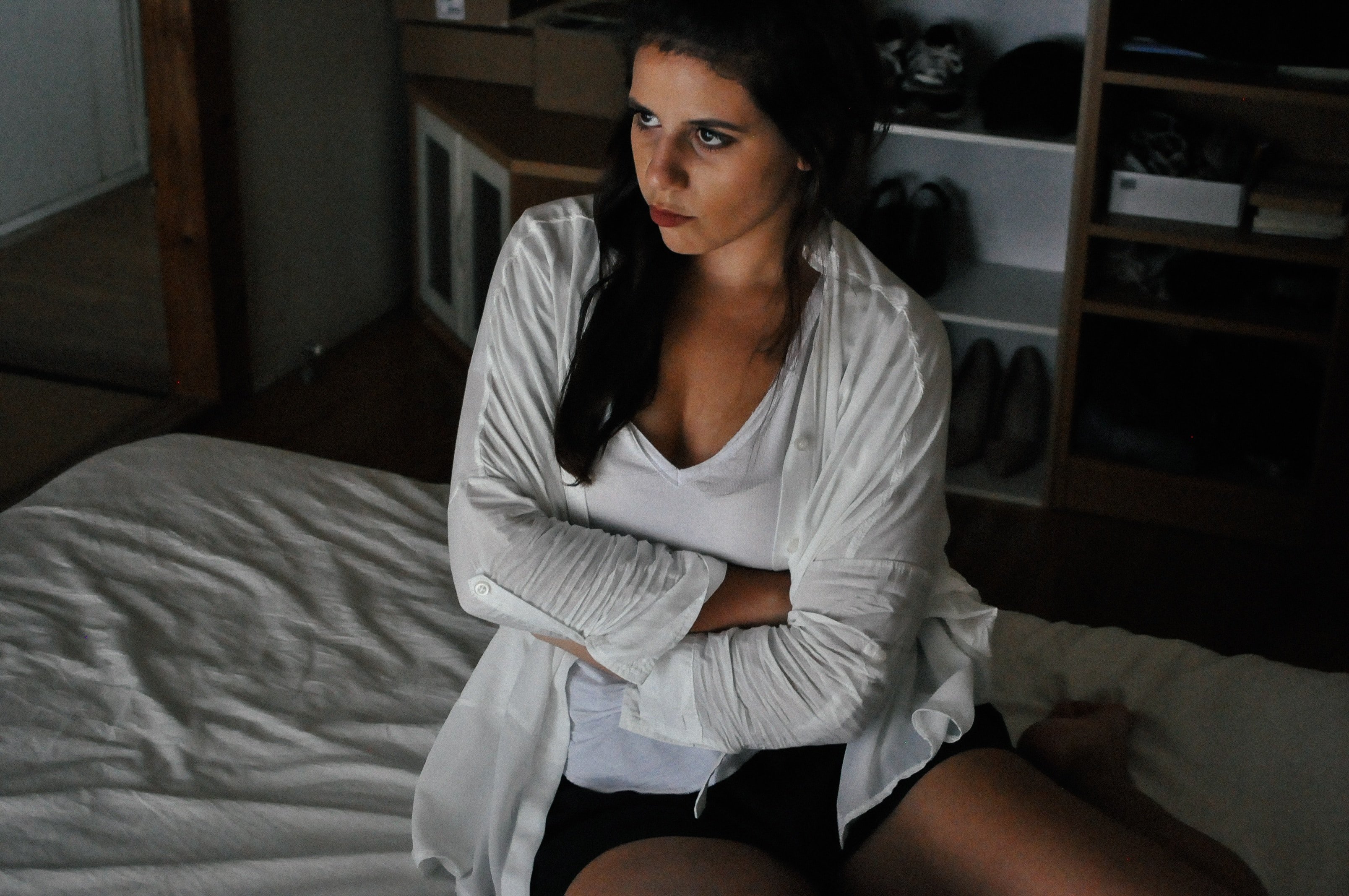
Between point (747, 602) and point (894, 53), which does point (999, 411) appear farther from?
point (747, 602)

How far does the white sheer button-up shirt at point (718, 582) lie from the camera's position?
1.30 m

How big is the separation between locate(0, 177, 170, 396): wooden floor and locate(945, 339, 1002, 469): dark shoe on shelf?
176 centimetres

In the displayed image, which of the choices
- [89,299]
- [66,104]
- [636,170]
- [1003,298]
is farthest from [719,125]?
[66,104]

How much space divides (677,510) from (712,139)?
35 cm

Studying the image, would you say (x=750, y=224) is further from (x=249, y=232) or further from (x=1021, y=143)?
(x=249, y=232)

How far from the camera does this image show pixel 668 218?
1271 millimetres

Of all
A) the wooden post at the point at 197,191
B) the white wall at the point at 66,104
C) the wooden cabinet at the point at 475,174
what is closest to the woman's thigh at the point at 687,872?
the wooden cabinet at the point at 475,174

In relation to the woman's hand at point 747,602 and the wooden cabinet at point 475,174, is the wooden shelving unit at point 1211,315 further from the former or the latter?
the woman's hand at point 747,602

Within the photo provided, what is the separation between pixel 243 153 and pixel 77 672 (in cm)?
172

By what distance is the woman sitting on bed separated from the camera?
4.08ft

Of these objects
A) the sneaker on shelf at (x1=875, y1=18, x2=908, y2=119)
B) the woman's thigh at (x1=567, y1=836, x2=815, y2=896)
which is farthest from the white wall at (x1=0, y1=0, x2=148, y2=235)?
the woman's thigh at (x1=567, y1=836, x2=815, y2=896)

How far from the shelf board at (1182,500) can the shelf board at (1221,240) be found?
1.51 feet

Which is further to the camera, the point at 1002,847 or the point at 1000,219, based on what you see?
the point at 1000,219

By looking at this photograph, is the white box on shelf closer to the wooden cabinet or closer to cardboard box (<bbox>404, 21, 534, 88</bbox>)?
the wooden cabinet
